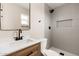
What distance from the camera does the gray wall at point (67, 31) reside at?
214 cm

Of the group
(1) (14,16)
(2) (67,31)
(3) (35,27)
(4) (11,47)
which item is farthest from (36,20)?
(2) (67,31)

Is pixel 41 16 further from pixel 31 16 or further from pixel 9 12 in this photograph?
pixel 9 12

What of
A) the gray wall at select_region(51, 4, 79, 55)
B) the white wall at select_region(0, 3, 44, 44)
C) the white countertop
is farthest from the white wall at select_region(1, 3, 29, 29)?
the gray wall at select_region(51, 4, 79, 55)

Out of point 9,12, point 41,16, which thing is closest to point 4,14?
point 9,12

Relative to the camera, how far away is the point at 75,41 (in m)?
2.14

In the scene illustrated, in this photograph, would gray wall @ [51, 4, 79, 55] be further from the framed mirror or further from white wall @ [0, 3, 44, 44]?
the framed mirror

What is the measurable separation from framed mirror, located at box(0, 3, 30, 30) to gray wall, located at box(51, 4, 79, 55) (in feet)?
4.70

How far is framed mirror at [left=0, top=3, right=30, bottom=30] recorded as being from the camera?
1136mm

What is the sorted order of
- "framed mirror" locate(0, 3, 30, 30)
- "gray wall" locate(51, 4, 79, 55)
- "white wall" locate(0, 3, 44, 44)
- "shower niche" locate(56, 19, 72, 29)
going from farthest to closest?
"shower niche" locate(56, 19, 72, 29), "gray wall" locate(51, 4, 79, 55), "white wall" locate(0, 3, 44, 44), "framed mirror" locate(0, 3, 30, 30)

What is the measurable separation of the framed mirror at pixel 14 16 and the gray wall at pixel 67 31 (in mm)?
1433

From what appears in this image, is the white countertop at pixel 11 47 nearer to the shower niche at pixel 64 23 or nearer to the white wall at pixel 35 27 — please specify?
the white wall at pixel 35 27

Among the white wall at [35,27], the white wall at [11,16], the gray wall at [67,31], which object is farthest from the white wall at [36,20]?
the gray wall at [67,31]

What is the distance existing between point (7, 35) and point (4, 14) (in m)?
0.38

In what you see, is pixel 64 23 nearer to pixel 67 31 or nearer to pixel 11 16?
pixel 67 31
